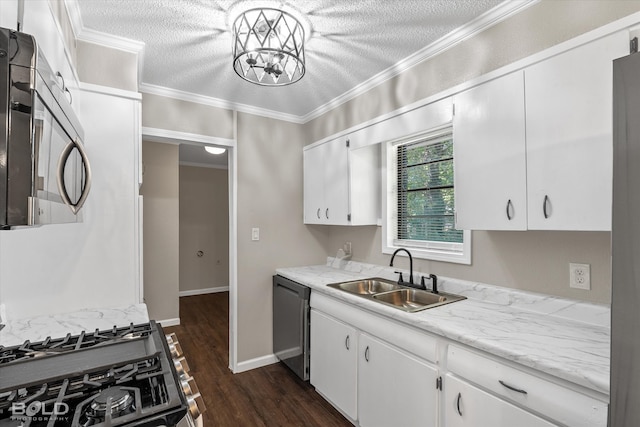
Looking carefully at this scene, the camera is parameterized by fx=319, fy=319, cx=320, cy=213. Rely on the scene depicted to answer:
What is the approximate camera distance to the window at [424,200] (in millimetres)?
2189

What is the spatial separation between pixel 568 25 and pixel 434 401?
190 cm

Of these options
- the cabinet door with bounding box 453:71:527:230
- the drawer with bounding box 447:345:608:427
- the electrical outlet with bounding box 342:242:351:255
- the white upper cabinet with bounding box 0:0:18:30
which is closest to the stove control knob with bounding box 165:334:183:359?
the white upper cabinet with bounding box 0:0:18:30

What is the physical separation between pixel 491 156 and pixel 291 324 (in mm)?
2049

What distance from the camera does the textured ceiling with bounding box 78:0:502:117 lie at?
66.6 inches

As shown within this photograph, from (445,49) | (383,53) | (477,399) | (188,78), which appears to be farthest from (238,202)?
(477,399)

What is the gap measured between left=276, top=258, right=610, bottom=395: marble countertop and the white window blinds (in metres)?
0.39

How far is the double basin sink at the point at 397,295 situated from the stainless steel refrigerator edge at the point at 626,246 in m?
1.00

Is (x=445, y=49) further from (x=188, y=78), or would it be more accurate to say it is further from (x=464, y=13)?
(x=188, y=78)

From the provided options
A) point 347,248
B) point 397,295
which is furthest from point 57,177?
point 347,248

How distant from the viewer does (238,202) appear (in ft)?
9.80

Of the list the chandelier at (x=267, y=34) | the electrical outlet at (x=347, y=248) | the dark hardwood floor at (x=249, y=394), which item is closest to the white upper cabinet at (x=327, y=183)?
the electrical outlet at (x=347, y=248)

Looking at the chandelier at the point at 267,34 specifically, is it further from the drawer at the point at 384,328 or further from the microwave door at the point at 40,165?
the drawer at the point at 384,328

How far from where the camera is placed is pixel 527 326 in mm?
1477

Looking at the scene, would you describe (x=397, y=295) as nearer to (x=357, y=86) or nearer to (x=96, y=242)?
(x=357, y=86)
